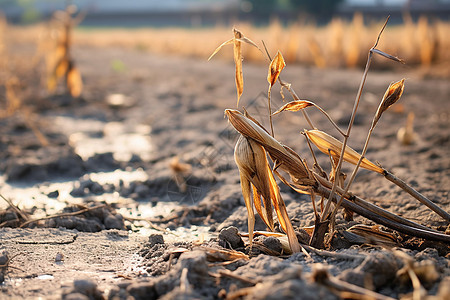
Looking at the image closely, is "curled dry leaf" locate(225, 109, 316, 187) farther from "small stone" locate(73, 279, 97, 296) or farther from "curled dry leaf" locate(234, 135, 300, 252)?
"small stone" locate(73, 279, 97, 296)

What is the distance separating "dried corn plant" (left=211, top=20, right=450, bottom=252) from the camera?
1472 mm

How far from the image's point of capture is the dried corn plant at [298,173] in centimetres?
147

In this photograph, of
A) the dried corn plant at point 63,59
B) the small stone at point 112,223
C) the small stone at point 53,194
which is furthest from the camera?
the dried corn plant at point 63,59

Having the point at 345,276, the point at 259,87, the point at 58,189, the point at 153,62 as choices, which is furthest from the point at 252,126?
the point at 153,62

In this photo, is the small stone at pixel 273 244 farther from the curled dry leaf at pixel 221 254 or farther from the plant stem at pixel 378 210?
the plant stem at pixel 378 210

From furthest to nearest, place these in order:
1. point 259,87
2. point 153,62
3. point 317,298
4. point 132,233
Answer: point 153,62, point 259,87, point 132,233, point 317,298

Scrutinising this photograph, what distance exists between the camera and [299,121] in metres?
4.44

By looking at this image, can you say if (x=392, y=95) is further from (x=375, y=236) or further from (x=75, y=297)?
(x=75, y=297)

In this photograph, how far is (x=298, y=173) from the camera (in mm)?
1537

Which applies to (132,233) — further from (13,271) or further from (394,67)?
(394,67)

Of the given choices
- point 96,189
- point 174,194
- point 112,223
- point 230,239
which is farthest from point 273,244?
point 96,189

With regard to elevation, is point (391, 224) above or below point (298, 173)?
below

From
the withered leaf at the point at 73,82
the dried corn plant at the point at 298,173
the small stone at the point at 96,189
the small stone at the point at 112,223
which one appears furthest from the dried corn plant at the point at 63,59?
the dried corn plant at the point at 298,173

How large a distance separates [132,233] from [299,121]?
2.60 m
